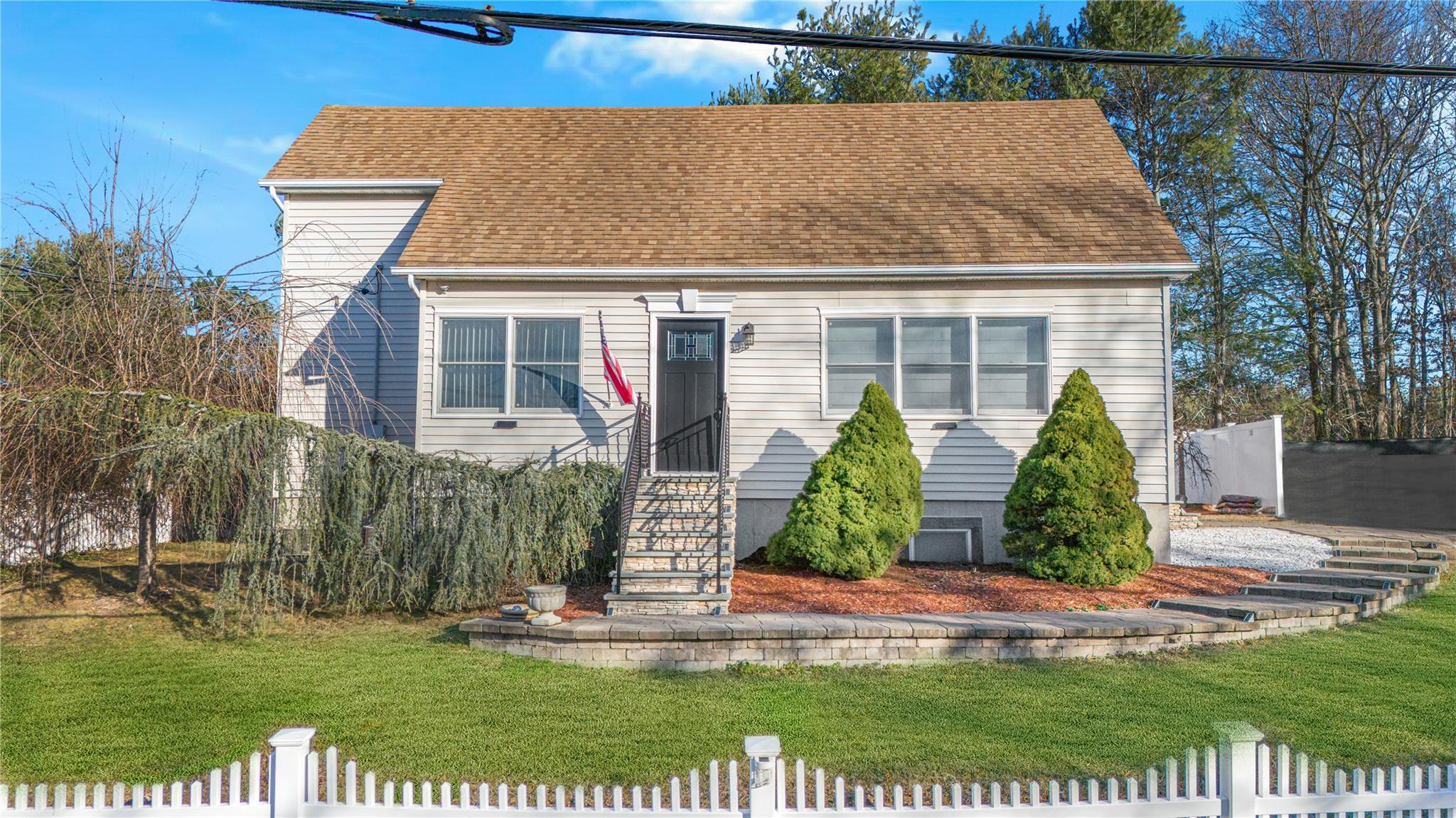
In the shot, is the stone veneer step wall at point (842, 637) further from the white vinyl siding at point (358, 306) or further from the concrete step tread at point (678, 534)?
the white vinyl siding at point (358, 306)

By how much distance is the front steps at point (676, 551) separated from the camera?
8.16 meters

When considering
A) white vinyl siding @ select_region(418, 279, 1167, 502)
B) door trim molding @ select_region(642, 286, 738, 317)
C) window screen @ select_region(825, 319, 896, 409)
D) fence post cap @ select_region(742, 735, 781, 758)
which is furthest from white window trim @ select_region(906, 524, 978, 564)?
fence post cap @ select_region(742, 735, 781, 758)

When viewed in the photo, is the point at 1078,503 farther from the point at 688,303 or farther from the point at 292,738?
the point at 292,738

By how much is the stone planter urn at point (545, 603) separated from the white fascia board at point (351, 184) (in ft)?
26.6

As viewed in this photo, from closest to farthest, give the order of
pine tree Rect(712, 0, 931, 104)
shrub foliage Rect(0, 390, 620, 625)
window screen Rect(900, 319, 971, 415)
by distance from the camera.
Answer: shrub foliage Rect(0, 390, 620, 625), window screen Rect(900, 319, 971, 415), pine tree Rect(712, 0, 931, 104)

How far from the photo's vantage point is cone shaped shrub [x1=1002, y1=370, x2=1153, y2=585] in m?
9.60

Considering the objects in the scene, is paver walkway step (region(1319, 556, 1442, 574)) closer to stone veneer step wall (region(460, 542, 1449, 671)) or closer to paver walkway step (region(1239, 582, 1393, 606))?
paver walkway step (region(1239, 582, 1393, 606))

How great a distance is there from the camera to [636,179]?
13.3m

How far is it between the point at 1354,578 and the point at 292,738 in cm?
1036

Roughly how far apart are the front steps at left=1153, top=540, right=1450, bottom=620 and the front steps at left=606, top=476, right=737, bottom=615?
4.49 m

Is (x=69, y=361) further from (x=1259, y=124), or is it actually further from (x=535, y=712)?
(x=1259, y=124)

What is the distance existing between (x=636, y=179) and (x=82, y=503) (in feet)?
26.8

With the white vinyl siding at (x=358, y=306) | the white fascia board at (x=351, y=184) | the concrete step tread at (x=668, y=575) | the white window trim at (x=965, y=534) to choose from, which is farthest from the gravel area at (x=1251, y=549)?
the white fascia board at (x=351, y=184)

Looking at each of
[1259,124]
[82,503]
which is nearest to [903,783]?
[82,503]
